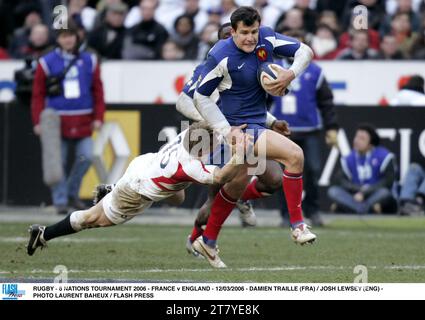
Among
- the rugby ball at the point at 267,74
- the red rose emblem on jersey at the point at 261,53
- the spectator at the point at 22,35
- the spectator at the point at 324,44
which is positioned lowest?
the spectator at the point at 22,35

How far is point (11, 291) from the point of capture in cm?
936

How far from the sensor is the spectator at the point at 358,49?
20.3 metres

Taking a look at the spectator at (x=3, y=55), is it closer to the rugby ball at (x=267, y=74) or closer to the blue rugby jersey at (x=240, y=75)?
the blue rugby jersey at (x=240, y=75)

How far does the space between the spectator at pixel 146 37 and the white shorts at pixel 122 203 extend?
9.92m

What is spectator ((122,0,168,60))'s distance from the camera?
2120 centimetres

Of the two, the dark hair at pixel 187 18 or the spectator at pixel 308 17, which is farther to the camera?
the dark hair at pixel 187 18

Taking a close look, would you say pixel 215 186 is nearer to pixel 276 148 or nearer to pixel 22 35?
pixel 276 148

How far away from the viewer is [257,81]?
1170 cm

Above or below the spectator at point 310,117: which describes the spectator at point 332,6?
A: above

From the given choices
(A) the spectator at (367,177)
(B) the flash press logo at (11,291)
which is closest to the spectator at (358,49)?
(A) the spectator at (367,177)

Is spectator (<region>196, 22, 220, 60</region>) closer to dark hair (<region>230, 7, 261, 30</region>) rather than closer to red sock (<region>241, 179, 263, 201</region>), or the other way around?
red sock (<region>241, 179, 263, 201</region>)

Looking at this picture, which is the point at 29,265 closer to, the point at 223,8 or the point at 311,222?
the point at 311,222

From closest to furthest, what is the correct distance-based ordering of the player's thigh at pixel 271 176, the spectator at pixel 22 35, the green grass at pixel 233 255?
the green grass at pixel 233 255 → the player's thigh at pixel 271 176 → the spectator at pixel 22 35

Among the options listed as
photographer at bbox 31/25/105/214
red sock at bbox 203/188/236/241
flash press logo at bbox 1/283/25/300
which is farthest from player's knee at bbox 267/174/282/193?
photographer at bbox 31/25/105/214
